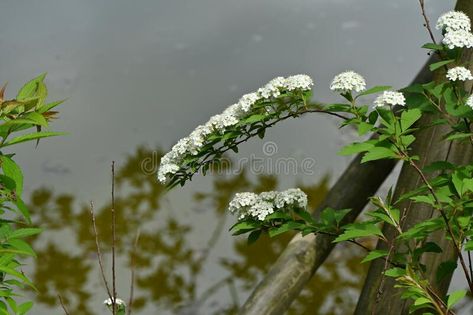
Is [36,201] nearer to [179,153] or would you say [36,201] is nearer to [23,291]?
[23,291]

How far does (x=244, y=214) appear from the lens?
2037mm

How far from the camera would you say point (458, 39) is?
1838mm

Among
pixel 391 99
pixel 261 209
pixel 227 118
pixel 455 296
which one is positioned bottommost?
pixel 455 296

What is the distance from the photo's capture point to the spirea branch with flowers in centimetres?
174

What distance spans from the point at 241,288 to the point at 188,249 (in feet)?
1.45

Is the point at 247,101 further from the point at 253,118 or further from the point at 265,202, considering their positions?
the point at 265,202

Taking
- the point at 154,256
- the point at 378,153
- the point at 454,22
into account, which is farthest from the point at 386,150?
the point at 154,256

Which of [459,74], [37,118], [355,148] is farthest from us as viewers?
[459,74]

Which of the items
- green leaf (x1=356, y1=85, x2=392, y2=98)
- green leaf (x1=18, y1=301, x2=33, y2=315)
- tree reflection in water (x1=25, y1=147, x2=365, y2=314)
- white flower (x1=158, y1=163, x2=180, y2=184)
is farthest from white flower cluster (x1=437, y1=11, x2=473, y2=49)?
tree reflection in water (x1=25, y1=147, x2=365, y2=314)

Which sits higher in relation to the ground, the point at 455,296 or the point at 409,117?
the point at 409,117

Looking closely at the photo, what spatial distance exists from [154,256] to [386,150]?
3258 mm

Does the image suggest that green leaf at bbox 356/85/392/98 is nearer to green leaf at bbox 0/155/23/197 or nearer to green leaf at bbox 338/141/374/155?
green leaf at bbox 338/141/374/155

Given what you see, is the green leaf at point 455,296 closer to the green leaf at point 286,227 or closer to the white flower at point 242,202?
the green leaf at point 286,227

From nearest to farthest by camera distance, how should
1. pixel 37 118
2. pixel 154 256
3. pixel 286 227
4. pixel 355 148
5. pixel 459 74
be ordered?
1. pixel 37 118
2. pixel 355 148
3. pixel 459 74
4. pixel 286 227
5. pixel 154 256
